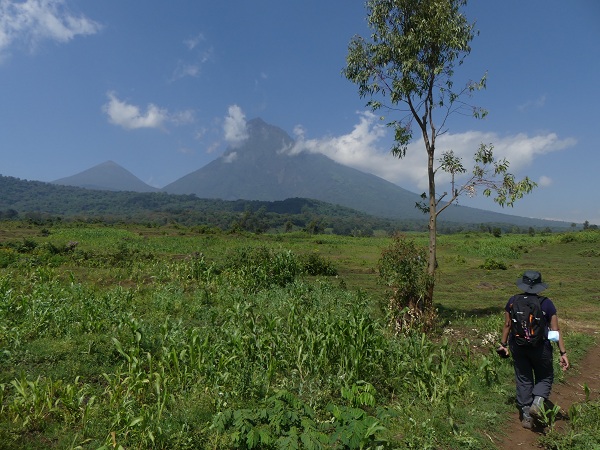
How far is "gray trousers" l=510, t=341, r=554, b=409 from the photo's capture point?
535cm

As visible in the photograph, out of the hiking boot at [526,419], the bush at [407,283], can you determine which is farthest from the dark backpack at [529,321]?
the bush at [407,283]

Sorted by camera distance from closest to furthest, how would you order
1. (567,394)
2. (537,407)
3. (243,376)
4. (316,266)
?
(537,407) → (243,376) → (567,394) → (316,266)

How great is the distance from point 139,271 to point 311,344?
469 inches

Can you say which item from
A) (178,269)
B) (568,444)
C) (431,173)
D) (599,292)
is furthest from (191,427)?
(599,292)

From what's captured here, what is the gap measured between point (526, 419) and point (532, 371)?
0.65m

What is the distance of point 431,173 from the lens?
12617 millimetres

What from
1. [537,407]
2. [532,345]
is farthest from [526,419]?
[532,345]

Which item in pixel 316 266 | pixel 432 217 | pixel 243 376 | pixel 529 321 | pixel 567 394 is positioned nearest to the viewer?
pixel 529 321

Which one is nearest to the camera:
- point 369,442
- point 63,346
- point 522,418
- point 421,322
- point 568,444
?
point 369,442

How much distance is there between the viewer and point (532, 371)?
5566mm

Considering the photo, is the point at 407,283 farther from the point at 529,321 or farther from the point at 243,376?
the point at 243,376

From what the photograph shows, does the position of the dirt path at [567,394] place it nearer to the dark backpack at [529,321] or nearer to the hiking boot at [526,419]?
the hiking boot at [526,419]

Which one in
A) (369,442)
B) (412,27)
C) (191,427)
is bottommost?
(191,427)

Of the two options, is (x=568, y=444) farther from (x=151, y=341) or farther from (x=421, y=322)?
(x=151, y=341)
